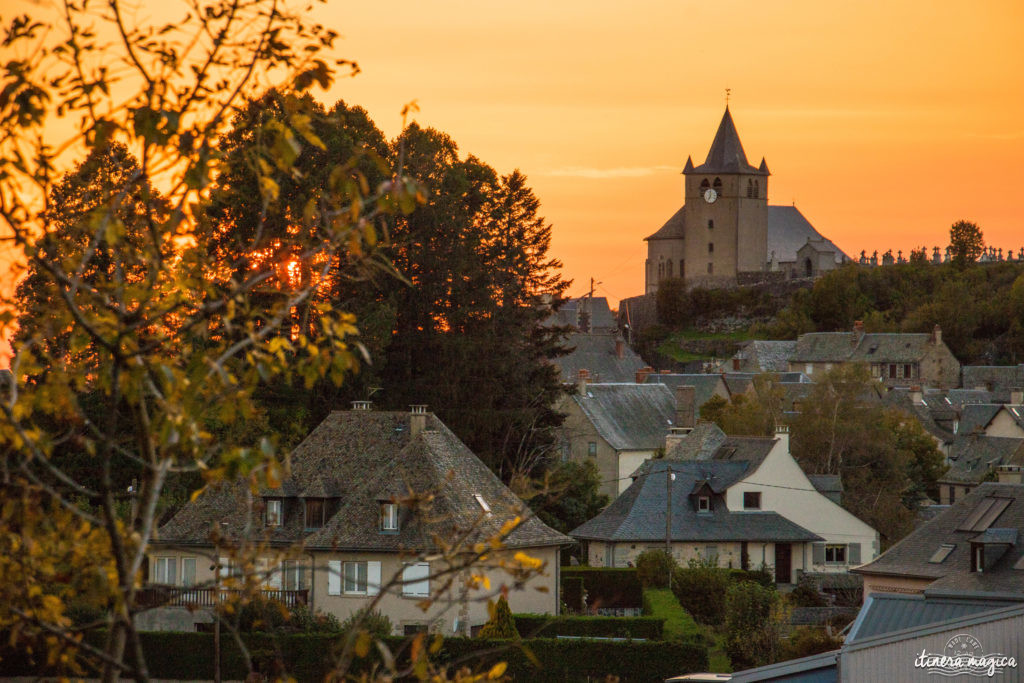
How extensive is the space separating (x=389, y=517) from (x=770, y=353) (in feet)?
258

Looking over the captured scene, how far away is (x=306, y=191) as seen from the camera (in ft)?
134

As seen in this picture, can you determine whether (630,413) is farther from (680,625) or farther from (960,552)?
(680,625)

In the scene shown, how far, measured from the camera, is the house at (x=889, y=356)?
335 ft

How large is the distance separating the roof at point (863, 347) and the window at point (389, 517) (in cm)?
7411

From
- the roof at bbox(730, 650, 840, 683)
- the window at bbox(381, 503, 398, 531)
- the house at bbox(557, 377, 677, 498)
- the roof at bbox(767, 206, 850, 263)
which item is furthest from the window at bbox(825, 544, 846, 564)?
the roof at bbox(767, 206, 850, 263)

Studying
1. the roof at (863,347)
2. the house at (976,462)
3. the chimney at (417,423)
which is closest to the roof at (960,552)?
the chimney at (417,423)

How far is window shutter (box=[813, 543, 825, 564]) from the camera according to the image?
4494 centimetres

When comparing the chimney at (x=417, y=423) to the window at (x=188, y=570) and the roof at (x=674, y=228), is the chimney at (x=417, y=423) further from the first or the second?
the roof at (x=674, y=228)

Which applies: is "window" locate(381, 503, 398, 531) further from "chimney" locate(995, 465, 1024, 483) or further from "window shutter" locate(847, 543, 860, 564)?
"chimney" locate(995, 465, 1024, 483)

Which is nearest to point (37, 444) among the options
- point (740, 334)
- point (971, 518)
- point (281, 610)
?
point (281, 610)

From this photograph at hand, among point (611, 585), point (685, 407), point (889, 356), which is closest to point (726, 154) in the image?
point (889, 356)

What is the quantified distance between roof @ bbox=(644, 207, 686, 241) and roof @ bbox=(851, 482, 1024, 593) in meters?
95.3

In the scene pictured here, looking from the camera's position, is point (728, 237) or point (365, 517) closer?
point (365, 517)

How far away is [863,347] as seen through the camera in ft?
342
